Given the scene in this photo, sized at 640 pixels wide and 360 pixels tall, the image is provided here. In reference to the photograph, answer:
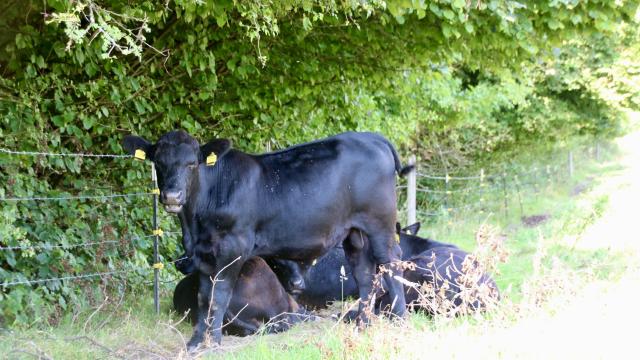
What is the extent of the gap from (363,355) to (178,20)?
555 centimetres

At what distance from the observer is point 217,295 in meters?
7.11

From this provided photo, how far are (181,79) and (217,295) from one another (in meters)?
3.85

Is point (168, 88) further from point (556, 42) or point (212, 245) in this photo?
point (556, 42)

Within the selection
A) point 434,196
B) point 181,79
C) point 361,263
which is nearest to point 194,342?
point 361,263

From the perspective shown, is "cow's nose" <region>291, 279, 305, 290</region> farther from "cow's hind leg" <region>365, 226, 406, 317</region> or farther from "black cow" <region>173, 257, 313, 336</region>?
"cow's hind leg" <region>365, 226, 406, 317</region>

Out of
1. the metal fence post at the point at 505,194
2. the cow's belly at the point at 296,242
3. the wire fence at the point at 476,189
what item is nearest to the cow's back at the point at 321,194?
the cow's belly at the point at 296,242

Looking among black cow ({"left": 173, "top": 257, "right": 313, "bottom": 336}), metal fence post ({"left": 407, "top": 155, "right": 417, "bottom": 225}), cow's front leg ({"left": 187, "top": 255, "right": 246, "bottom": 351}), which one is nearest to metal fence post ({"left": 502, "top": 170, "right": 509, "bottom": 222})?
metal fence post ({"left": 407, "top": 155, "right": 417, "bottom": 225})

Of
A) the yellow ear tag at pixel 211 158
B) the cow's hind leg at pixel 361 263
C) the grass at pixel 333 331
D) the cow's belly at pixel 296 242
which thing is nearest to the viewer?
the grass at pixel 333 331

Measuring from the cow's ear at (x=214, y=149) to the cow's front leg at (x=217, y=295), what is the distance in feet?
3.17

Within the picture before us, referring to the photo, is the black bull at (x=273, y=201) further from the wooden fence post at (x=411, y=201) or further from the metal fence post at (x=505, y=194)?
the metal fence post at (x=505, y=194)

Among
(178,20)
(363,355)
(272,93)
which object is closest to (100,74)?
(178,20)

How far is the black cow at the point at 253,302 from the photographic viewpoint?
7.68m

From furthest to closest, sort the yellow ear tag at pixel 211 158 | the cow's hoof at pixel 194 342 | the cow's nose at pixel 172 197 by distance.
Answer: the yellow ear tag at pixel 211 158, the cow's hoof at pixel 194 342, the cow's nose at pixel 172 197

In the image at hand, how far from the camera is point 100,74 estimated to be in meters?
8.90
